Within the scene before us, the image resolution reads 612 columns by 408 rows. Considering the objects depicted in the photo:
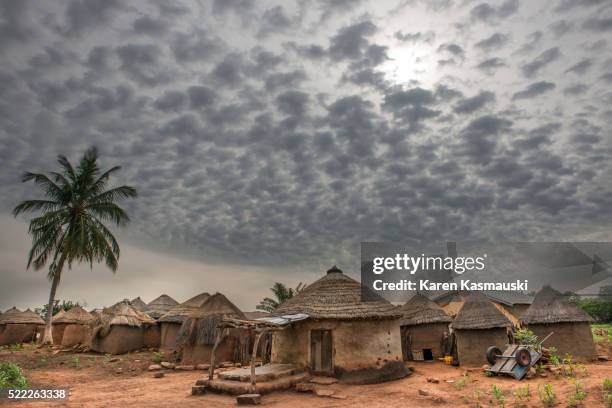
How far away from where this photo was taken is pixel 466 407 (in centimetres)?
1145

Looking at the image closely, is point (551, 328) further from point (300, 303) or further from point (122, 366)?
point (122, 366)

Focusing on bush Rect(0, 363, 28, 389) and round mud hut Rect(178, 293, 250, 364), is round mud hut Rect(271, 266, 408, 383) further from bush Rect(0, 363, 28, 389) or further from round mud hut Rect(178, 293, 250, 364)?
bush Rect(0, 363, 28, 389)

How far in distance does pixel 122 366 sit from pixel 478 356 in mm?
17886

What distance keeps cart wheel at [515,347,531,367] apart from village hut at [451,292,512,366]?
3.64 m

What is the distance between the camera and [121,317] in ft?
84.4

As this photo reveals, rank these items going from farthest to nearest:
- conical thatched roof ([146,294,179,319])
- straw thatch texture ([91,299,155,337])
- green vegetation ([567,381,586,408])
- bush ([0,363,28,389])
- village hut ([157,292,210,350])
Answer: conical thatched roof ([146,294,179,319])
village hut ([157,292,210,350])
straw thatch texture ([91,299,155,337])
bush ([0,363,28,389])
green vegetation ([567,381,586,408])

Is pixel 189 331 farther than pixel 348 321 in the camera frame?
Yes

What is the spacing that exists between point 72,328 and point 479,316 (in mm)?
26277

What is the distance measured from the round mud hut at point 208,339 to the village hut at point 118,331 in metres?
5.55

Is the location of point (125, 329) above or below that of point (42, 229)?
below

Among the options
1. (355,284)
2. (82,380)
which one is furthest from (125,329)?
(355,284)

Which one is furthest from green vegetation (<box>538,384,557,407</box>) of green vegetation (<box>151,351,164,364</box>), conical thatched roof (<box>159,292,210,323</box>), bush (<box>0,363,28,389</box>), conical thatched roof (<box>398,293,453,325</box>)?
conical thatched roof (<box>159,292,210,323</box>)

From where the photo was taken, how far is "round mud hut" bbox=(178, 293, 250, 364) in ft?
69.7

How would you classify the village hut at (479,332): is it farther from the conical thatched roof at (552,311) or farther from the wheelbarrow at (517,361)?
the wheelbarrow at (517,361)
